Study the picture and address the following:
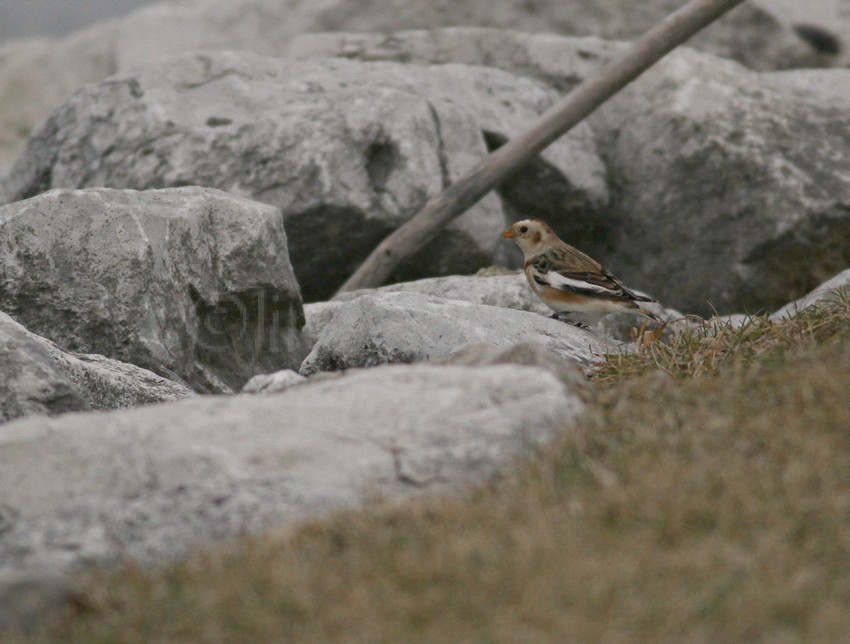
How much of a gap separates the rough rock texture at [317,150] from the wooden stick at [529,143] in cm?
27

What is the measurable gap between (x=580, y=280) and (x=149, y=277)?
274 cm

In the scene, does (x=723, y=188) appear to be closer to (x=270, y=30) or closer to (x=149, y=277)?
(x=149, y=277)

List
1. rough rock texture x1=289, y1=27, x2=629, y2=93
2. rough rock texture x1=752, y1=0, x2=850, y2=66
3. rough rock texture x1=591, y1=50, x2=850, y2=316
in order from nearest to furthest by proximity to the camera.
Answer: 1. rough rock texture x1=591, y1=50, x2=850, y2=316
2. rough rock texture x1=289, y1=27, x2=629, y2=93
3. rough rock texture x1=752, y1=0, x2=850, y2=66

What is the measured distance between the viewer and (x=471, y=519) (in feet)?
13.4

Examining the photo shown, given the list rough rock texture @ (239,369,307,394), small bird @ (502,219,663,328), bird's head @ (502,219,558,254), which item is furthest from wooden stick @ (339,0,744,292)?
rough rock texture @ (239,369,307,394)

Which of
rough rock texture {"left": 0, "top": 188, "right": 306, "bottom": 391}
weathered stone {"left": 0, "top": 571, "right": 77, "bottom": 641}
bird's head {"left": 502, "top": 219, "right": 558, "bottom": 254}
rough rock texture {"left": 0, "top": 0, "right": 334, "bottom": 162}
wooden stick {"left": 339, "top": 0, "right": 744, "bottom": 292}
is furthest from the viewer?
rough rock texture {"left": 0, "top": 0, "right": 334, "bottom": 162}

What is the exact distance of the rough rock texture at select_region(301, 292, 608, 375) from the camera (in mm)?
6570

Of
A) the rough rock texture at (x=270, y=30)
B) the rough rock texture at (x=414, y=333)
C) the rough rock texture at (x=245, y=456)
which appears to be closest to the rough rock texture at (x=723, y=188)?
the rough rock texture at (x=270, y=30)

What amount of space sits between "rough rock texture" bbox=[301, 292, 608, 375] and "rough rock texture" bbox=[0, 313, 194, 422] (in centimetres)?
90

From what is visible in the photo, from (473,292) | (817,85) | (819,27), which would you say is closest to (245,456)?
(473,292)

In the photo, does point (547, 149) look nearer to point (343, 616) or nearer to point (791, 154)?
point (791, 154)

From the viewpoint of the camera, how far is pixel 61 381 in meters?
5.77

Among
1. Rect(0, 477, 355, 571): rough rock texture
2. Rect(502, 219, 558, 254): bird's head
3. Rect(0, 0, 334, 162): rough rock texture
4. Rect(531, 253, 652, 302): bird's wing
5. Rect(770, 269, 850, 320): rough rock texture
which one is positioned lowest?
Rect(0, 0, 334, 162): rough rock texture

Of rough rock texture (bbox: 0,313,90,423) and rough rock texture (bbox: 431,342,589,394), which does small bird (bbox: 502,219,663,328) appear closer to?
rough rock texture (bbox: 431,342,589,394)
